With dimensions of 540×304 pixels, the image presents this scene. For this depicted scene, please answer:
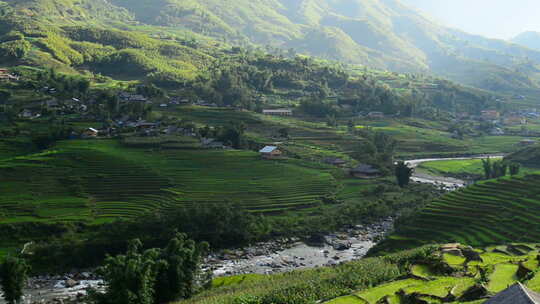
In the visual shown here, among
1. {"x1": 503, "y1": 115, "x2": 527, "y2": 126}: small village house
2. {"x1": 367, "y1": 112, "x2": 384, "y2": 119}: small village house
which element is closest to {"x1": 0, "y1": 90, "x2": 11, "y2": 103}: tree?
{"x1": 367, "y1": 112, "x2": 384, "y2": 119}: small village house

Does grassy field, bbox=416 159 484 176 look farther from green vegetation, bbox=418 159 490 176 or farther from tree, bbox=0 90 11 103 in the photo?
tree, bbox=0 90 11 103

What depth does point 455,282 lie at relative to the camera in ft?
76.7

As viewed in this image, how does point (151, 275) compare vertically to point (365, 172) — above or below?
below

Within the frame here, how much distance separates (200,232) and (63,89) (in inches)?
2292

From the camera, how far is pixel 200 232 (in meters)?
44.4

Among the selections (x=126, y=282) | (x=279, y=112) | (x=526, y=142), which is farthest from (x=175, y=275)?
(x=526, y=142)

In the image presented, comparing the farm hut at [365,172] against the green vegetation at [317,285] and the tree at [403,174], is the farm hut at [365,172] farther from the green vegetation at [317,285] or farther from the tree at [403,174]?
the green vegetation at [317,285]

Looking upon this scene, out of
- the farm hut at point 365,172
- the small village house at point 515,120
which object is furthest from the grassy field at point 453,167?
the small village house at point 515,120

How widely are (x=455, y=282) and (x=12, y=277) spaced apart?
26.4 meters

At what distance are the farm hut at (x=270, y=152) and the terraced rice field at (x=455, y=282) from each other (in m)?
40.4

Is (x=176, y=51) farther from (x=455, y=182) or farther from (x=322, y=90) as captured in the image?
(x=455, y=182)

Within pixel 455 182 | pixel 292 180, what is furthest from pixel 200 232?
pixel 455 182

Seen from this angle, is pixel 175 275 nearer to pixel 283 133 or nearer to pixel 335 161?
pixel 335 161

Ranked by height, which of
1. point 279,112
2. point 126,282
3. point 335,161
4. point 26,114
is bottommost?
point 126,282
